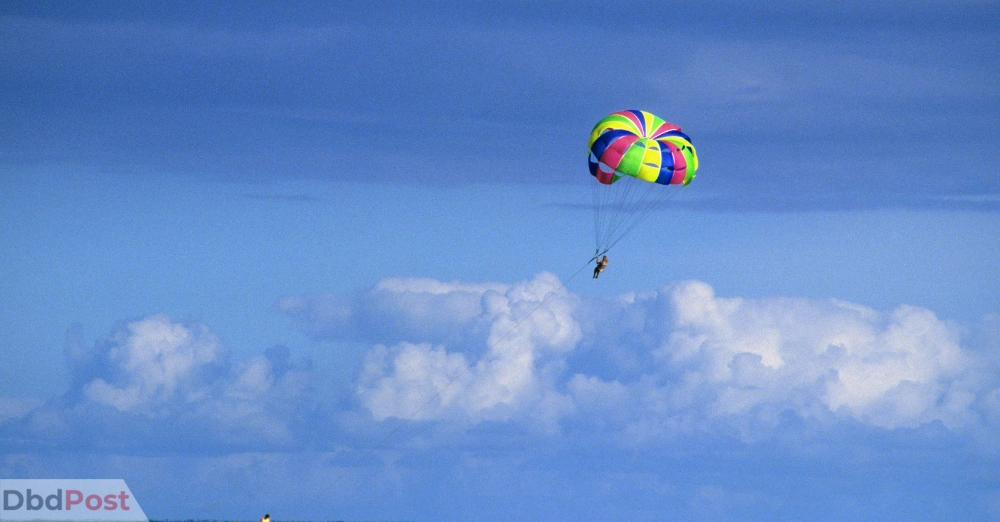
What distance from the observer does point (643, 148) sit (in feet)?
470

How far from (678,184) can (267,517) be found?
37.9m

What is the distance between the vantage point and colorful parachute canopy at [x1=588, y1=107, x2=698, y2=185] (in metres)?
143

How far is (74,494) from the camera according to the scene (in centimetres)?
14150

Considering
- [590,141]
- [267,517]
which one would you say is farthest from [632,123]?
[267,517]

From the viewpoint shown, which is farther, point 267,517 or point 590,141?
point 590,141

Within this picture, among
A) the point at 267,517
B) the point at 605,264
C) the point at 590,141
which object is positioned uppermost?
the point at 590,141

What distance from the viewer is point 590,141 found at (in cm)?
14612

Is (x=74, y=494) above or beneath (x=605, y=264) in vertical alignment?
beneath

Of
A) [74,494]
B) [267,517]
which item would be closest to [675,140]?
[267,517]

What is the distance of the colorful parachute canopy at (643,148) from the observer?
143 m

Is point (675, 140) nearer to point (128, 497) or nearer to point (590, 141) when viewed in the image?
point (590, 141)

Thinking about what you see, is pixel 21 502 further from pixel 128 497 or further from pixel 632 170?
pixel 632 170

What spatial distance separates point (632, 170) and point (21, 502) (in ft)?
156

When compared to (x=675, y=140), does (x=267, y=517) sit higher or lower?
lower
